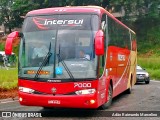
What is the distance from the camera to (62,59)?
36.8 feet

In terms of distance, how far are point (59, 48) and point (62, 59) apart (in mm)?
352

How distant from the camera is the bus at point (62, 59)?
11023mm

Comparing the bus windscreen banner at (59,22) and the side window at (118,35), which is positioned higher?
the bus windscreen banner at (59,22)

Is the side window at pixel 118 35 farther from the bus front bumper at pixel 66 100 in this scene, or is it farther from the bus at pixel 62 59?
the bus front bumper at pixel 66 100

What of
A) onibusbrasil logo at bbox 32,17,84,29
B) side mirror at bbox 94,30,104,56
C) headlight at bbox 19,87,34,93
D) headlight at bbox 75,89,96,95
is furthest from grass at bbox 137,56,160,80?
side mirror at bbox 94,30,104,56

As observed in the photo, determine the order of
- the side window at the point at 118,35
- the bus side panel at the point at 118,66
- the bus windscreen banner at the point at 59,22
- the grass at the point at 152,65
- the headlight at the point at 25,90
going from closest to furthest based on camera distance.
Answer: the headlight at the point at 25,90 < the bus windscreen banner at the point at 59,22 < the bus side panel at the point at 118,66 < the side window at the point at 118,35 < the grass at the point at 152,65

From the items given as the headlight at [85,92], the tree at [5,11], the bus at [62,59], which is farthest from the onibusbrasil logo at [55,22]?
the tree at [5,11]

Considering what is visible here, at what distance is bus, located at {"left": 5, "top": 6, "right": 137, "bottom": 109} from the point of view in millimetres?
11023

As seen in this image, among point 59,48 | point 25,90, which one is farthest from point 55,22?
point 25,90

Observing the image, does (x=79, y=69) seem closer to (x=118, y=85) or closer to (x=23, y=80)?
(x=23, y=80)

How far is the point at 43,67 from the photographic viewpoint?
443 inches

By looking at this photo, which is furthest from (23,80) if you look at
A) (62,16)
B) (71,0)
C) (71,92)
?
(71,0)

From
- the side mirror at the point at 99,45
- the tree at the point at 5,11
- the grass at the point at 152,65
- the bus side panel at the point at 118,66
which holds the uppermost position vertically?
the side mirror at the point at 99,45

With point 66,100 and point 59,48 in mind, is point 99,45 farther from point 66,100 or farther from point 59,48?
point 66,100
